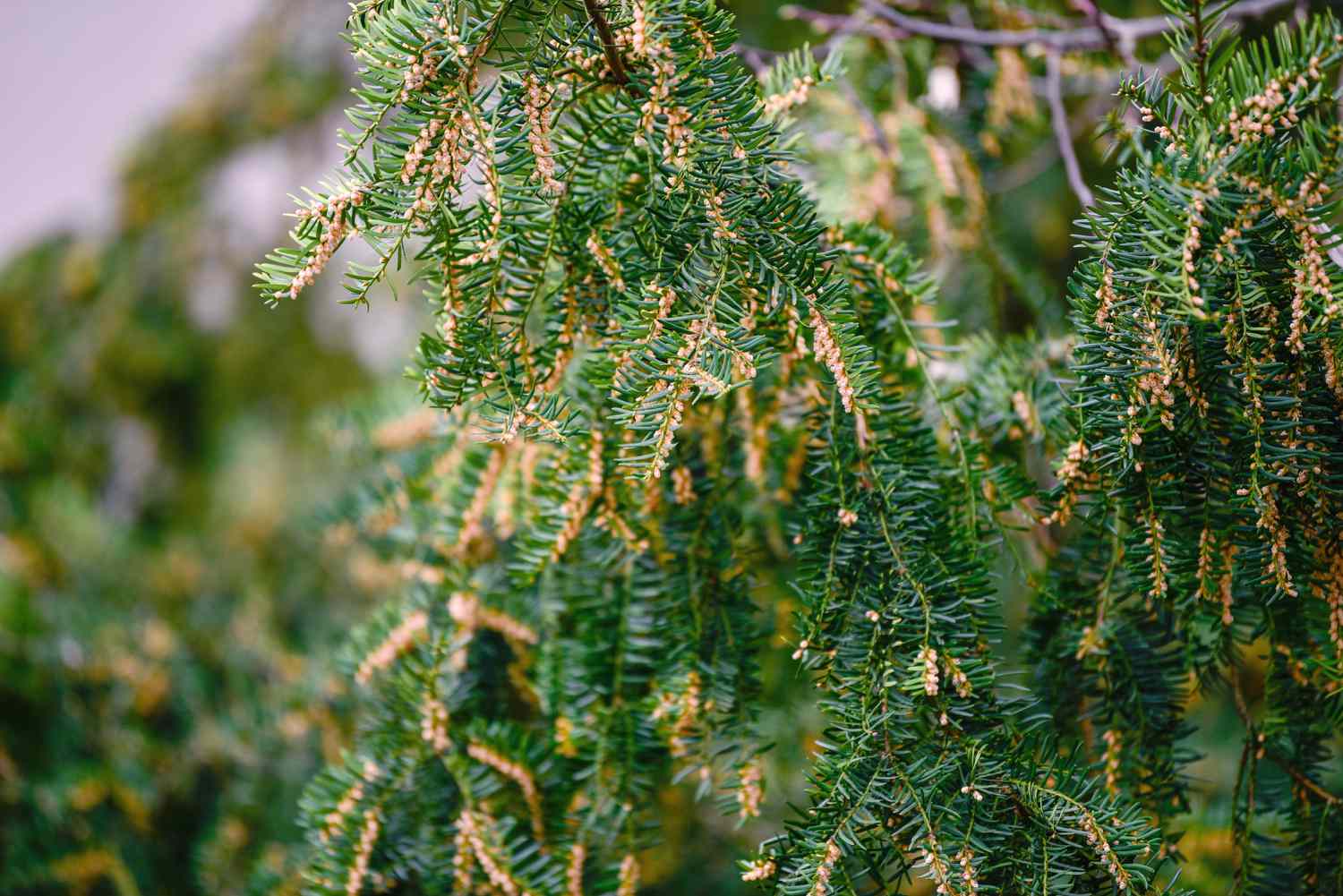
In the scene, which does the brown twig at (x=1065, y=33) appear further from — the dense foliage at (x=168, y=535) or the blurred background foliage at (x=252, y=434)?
the dense foliage at (x=168, y=535)

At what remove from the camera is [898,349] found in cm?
61

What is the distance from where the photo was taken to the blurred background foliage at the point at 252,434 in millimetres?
863

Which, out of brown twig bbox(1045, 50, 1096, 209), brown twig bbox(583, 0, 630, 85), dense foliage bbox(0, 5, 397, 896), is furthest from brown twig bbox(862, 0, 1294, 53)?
dense foliage bbox(0, 5, 397, 896)

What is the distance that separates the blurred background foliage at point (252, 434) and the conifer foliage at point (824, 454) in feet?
0.27

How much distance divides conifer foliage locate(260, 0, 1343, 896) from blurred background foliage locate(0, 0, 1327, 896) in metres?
0.08

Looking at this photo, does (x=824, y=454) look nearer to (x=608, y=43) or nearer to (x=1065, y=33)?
(x=608, y=43)

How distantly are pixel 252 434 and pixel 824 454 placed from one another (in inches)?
57.1

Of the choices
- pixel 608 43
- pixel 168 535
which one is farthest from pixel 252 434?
pixel 608 43

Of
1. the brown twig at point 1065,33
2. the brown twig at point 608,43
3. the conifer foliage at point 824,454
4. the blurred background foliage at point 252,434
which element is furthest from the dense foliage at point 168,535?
the brown twig at point 1065,33

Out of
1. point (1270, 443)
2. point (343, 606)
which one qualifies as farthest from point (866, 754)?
point (343, 606)

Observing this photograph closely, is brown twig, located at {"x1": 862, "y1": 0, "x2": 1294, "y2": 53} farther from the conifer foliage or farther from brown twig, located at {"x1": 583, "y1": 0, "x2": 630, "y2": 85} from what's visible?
brown twig, located at {"x1": 583, "y1": 0, "x2": 630, "y2": 85}

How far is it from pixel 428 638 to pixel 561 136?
407mm

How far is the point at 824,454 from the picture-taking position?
1.76 ft

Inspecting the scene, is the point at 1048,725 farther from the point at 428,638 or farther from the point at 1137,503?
the point at 428,638
